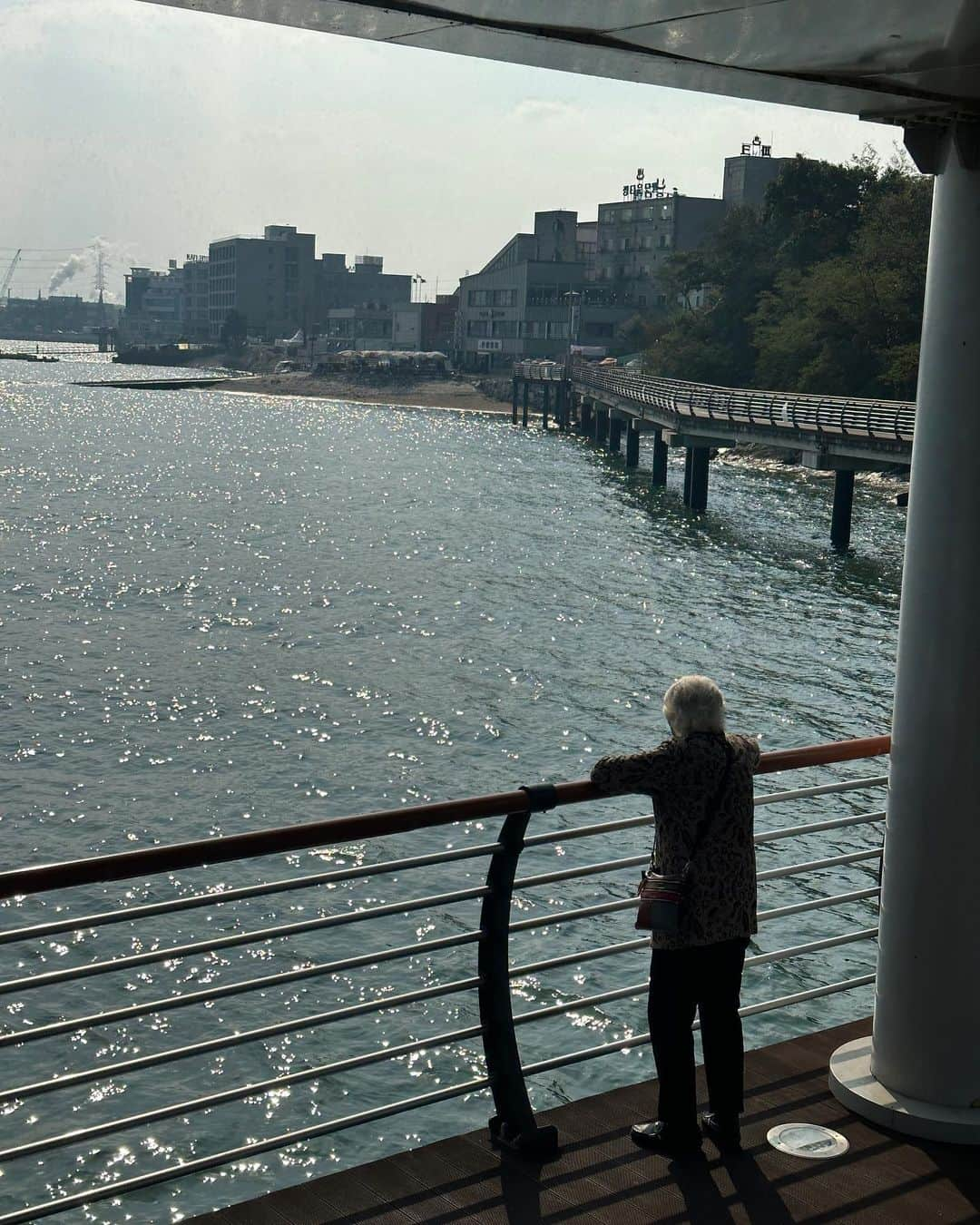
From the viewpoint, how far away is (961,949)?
15.3 ft

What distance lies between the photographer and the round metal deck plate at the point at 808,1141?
447 cm

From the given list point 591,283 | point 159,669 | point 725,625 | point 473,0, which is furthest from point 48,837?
point 591,283

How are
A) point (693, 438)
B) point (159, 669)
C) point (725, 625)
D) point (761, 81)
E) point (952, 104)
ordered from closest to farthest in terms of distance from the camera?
1. point (761, 81)
2. point (952, 104)
3. point (159, 669)
4. point (725, 625)
5. point (693, 438)

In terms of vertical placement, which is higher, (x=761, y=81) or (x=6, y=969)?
(x=761, y=81)

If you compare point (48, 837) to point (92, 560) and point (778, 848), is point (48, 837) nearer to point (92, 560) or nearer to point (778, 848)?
point (778, 848)

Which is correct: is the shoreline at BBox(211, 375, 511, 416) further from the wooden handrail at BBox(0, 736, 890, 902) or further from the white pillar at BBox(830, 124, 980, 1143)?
the wooden handrail at BBox(0, 736, 890, 902)

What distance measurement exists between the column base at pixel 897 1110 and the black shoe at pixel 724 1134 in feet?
1.55

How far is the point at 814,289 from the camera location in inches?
2977

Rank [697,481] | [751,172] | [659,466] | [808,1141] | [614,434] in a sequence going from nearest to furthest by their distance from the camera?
[808,1141], [697,481], [659,466], [614,434], [751,172]

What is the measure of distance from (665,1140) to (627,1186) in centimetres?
26

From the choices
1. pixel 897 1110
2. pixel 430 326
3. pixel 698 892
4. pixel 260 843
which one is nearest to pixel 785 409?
pixel 897 1110

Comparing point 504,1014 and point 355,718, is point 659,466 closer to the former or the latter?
point 355,718

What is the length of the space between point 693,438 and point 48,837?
146 ft

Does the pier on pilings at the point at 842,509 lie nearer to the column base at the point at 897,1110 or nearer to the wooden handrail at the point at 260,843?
the column base at the point at 897,1110
